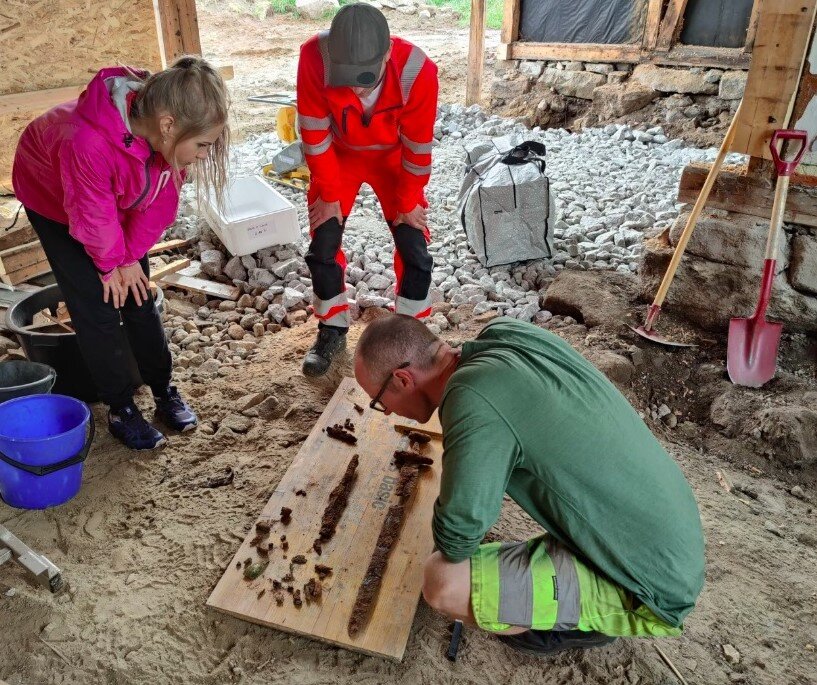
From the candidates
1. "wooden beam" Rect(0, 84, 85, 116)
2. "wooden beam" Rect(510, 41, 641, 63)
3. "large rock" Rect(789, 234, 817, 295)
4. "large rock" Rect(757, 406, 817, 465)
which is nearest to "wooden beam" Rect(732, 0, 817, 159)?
"large rock" Rect(789, 234, 817, 295)

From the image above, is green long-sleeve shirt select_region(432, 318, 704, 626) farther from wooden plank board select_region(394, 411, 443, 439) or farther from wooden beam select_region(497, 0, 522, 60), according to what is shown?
wooden beam select_region(497, 0, 522, 60)

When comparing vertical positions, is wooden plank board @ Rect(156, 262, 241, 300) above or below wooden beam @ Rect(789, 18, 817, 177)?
below

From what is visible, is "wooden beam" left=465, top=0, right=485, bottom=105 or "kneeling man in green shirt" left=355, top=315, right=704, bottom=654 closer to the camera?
"kneeling man in green shirt" left=355, top=315, right=704, bottom=654

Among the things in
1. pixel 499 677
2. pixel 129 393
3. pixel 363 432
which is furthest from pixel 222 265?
pixel 499 677

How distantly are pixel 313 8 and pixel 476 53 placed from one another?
7746 millimetres

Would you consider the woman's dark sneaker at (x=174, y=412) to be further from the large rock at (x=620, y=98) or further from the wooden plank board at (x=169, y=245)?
the large rock at (x=620, y=98)

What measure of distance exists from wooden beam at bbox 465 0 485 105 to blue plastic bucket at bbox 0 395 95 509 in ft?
26.6

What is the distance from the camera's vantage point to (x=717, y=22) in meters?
8.02

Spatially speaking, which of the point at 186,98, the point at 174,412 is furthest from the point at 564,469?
the point at 174,412

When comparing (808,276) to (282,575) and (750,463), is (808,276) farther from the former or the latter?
(282,575)

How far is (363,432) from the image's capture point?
295cm

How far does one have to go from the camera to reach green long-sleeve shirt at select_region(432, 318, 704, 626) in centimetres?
161

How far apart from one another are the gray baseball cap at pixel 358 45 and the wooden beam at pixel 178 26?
271 centimetres

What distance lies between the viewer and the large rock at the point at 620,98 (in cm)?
851
